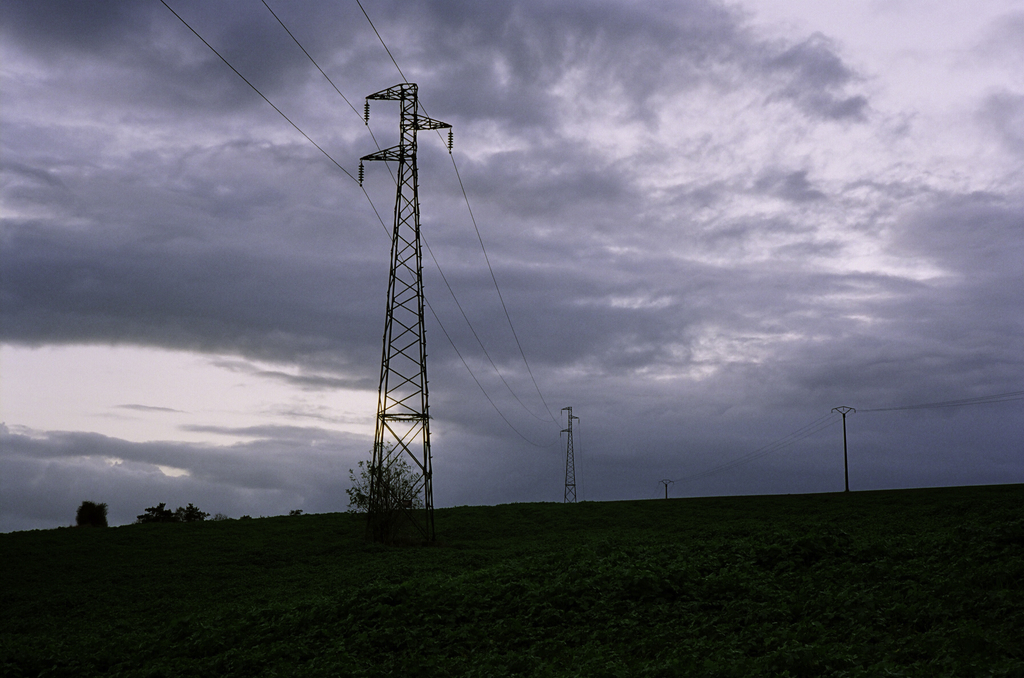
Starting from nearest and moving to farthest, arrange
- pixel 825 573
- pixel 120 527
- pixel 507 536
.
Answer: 1. pixel 825 573
2. pixel 507 536
3. pixel 120 527

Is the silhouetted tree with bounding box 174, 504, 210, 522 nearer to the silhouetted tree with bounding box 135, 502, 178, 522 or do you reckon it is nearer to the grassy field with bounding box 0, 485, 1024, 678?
the silhouetted tree with bounding box 135, 502, 178, 522

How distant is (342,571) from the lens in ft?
122

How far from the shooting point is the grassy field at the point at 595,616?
54.8 feet

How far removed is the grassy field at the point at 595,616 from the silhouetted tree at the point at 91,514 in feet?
86.8

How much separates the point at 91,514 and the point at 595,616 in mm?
56216

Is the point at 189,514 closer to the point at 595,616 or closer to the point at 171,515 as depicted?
the point at 171,515

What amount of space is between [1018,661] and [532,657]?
1024 centimetres

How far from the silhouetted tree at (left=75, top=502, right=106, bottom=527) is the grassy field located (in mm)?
26442

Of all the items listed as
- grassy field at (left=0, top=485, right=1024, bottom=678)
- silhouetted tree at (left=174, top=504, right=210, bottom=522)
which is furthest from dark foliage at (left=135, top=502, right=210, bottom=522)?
grassy field at (left=0, top=485, right=1024, bottom=678)

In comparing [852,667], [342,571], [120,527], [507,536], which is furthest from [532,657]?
[120,527]

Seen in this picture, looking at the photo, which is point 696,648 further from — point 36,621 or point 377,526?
point 377,526

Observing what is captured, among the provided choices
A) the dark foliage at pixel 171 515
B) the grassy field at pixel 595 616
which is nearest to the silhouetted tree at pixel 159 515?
the dark foliage at pixel 171 515

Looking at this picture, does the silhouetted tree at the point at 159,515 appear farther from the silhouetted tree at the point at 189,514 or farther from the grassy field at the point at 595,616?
the grassy field at the point at 595,616

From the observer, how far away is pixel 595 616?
69.7 feet
